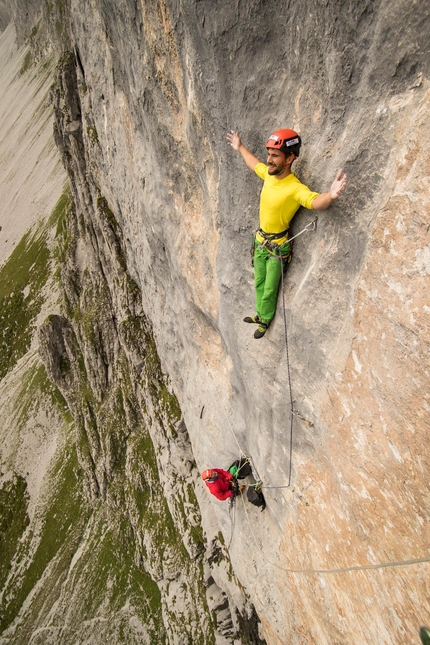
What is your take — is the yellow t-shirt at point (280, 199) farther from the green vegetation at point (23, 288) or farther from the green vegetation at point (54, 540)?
the green vegetation at point (23, 288)

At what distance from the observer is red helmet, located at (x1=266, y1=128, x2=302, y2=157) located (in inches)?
257

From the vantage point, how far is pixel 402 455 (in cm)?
588

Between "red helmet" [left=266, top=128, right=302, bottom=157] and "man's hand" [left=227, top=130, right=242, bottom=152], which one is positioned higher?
"red helmet" [left=266, top=128, right=302, bottom=157]

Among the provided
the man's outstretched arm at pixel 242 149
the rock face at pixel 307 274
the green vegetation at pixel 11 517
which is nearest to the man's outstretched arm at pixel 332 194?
the rock face at pixel 307 274

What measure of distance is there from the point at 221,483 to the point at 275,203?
9269 millimetres

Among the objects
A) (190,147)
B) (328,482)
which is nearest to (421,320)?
(328,482)

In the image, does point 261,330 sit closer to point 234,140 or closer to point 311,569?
point 234,140

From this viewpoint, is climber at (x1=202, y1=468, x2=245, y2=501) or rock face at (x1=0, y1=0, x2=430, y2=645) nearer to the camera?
rock face at (x1=0, y1=0, x2=430, y2=645)

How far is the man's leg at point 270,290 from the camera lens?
791cm

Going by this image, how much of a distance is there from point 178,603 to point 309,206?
27.5 meters

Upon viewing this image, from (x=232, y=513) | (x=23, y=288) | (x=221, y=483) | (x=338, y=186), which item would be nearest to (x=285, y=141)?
(x=338, y=186)

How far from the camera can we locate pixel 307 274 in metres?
7.52

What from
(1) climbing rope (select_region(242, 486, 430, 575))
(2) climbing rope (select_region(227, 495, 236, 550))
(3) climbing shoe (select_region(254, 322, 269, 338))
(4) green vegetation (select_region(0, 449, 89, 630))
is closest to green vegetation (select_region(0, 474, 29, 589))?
(4) green vegetation (select_region(0, 449, 89, 630))

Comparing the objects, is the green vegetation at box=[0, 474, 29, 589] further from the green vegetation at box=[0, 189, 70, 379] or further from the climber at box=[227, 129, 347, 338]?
the climber at box=[227, 129, 347, 338]
